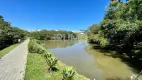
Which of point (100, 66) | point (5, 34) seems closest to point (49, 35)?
point (5, 34)

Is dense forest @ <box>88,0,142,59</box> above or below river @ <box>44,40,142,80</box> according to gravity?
above

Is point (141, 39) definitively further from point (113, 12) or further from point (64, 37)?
point (64, 37)

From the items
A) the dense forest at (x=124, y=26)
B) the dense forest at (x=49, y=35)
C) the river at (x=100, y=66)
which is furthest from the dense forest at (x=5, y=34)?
the dense forest at (x=49, y=35)

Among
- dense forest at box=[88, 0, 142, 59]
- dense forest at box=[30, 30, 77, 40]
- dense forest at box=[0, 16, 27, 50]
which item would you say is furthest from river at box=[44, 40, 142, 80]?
dense forest at box=[30, 30, 77, 40]

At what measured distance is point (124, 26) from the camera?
14484 millimetres

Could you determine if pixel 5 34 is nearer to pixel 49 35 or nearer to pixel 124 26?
pixel 124 26

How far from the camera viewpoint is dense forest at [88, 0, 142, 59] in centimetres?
1270

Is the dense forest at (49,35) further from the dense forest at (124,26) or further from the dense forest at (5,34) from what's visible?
the dense forest at (124,26)

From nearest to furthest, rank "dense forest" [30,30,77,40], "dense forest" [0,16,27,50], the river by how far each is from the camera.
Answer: the river, "dense forest" [0,16,27,50], "dense forest" [30,30,77,40]

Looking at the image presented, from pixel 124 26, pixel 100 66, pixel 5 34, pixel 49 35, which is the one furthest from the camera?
pixel 49 35

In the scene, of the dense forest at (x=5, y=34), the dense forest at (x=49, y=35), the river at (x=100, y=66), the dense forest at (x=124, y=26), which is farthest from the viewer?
the dense forest at (x=49, y=35)

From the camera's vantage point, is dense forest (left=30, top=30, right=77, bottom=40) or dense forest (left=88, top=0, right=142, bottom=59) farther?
dense forest (left=30, top=30, right=77, bottom=40)

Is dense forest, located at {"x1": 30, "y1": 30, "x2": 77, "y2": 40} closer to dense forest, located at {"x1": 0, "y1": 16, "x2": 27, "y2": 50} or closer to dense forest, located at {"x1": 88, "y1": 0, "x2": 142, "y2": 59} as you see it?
dense forest, located at {"x1": 0, "y1": 16, "x2": 27, "y2": 50}

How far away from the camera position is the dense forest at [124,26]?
12695 mm
